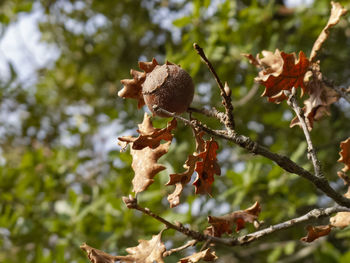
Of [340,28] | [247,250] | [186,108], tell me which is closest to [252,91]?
[340,28]

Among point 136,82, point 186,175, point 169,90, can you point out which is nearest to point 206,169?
point 186,175

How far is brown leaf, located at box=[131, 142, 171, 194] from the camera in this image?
4.46 feet

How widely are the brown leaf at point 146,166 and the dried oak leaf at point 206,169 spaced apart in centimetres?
13

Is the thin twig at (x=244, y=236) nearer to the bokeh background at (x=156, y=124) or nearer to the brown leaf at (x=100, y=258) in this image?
the brown leaf at (x=100, y=258)

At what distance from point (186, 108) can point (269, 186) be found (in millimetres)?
1893

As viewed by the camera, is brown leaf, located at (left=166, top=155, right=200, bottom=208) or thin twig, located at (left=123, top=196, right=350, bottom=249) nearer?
thin twig, located at (left=123, top=196, right=350, bottom=249)

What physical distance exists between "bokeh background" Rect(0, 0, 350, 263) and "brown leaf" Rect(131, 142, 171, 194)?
1.20 meters

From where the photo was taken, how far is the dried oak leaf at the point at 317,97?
5.72ft

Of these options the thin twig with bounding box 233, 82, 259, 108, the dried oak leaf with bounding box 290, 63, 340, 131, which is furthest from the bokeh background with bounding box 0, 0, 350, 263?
the dried oak leaf with bounding box 290, 63, 340, 131

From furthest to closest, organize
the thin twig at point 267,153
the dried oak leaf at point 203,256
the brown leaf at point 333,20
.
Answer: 1. the brown leaf at point 333,20
2. the dried oak leaf at point 203,256
3. the thin twig at point 267,153

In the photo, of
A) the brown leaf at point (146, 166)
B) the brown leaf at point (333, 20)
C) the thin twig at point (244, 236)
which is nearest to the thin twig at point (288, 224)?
the thin twig at point (244, 236)

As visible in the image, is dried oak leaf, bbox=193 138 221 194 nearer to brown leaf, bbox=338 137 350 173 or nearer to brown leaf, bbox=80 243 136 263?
brown leaf, bbox=80 243 136 263

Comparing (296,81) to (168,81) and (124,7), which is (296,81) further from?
(124,7)

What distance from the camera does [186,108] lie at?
1434 millimetres
